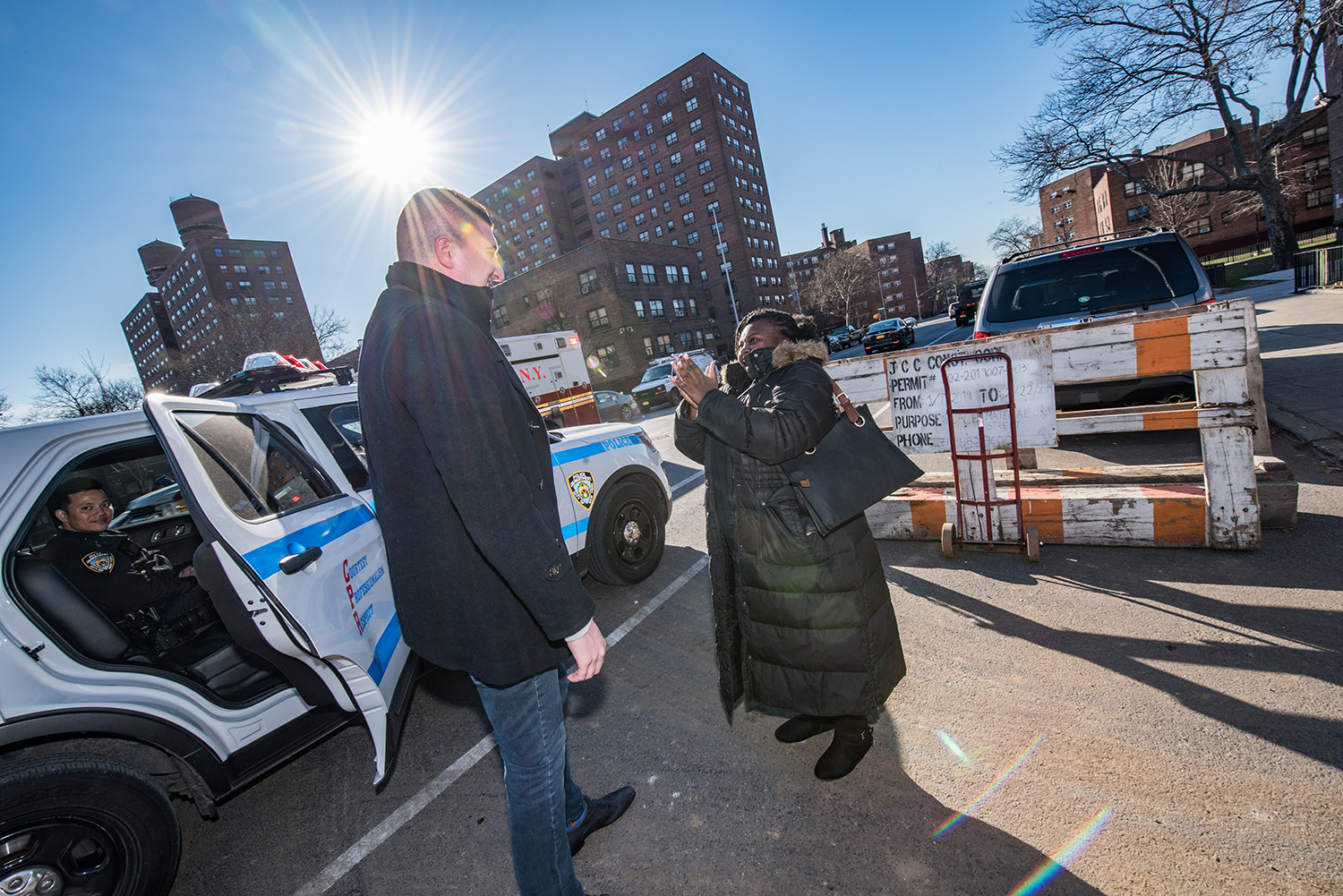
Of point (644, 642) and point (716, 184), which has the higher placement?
point (716, 184)

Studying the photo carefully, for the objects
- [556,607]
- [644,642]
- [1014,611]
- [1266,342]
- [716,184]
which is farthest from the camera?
[716,184]

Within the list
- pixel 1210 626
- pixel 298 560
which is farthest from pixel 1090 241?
pixel 298 560

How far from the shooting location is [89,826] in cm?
196

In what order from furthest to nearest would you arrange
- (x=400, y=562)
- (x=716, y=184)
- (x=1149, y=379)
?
1. (x=716, y=184)
2. (x=1149, y=379)
3. (x=400, y=562)

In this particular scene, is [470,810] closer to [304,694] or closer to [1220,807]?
[304,694]

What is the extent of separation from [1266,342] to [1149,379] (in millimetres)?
8161

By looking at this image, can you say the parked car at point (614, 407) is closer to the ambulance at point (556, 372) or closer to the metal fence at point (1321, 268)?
the ambulance at point (556, 372)

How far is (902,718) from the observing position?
8.41 ft

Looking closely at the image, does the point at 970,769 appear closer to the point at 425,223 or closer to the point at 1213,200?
the point at 425,223

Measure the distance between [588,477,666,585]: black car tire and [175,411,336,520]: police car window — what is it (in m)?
1.86

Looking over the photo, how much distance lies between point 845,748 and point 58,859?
2.84 metres

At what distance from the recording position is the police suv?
6.32ft

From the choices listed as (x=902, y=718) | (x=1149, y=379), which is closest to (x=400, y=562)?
(x=902, y=718)

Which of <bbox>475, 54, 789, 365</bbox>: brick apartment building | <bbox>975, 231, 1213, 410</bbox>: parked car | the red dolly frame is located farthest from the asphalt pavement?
<bbox>475, 54, 789, 365</bbox>: brick apartment building
